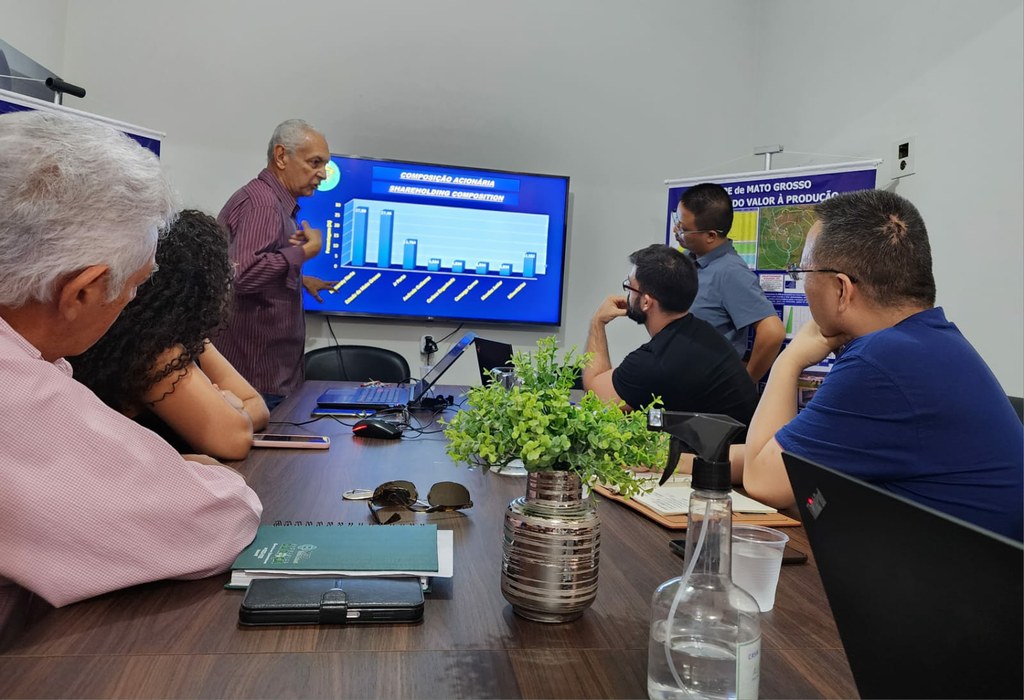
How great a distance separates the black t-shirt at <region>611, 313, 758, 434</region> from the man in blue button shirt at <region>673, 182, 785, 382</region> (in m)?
1.05

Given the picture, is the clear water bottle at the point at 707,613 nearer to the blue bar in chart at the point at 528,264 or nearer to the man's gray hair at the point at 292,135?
the man's gray hair at the point at 292,135

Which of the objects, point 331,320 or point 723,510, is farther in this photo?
point 331,320

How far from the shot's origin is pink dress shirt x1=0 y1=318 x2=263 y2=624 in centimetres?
77

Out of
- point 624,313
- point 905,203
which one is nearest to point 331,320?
point 624,313

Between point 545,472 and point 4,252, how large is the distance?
642mm

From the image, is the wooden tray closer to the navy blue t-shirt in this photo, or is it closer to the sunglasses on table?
the navy blue t-shirt

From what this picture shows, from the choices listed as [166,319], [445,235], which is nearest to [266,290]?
[166,319]

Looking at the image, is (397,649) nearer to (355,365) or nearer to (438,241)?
(355,365)

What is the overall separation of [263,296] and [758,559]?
8.31 feet

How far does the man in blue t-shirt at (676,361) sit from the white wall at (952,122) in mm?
1362

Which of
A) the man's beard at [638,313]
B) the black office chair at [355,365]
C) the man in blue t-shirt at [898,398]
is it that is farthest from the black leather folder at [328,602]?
the black office chair at [355,365]

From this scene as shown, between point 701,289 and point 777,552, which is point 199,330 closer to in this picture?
point 777,552

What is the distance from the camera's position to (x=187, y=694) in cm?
66

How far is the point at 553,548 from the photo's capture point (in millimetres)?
817
